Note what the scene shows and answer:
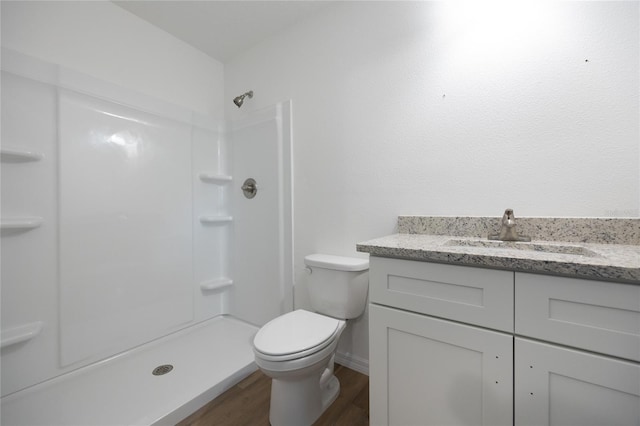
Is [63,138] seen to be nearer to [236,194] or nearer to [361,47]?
[236,194]

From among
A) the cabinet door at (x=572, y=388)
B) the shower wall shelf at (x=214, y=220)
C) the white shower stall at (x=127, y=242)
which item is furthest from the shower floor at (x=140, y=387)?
the cabinet door at (x=572, y=388)

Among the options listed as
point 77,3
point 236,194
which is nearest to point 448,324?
point 236,194

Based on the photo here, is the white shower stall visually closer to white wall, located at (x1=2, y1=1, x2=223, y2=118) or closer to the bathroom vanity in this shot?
white wall, located at (x1=2, y1=1, x2=223, y2=118)

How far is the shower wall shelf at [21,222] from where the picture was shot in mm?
1191

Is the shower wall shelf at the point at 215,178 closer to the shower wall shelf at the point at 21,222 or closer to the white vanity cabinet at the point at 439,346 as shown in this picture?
the shower wall shelf at the point at 21,222

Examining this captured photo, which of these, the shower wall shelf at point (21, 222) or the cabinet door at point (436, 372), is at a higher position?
the shower wall shelf at point (21, 222)

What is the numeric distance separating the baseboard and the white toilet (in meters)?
0.19

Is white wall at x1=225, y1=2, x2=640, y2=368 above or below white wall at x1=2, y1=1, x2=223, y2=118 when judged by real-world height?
below

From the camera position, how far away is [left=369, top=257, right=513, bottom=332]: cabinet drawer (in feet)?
2.44

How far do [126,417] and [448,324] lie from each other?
1.45m

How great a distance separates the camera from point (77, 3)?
4.78 feet

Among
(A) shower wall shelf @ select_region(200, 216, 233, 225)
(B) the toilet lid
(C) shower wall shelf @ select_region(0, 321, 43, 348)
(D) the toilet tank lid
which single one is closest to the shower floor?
(C) shower wall shelf @ select_region(0, 321, 43, 348)

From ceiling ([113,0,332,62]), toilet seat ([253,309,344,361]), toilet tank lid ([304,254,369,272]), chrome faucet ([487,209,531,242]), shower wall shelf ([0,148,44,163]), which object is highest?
ceiling ([113,0,332,62])

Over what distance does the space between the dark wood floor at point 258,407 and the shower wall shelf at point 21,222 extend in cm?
122
